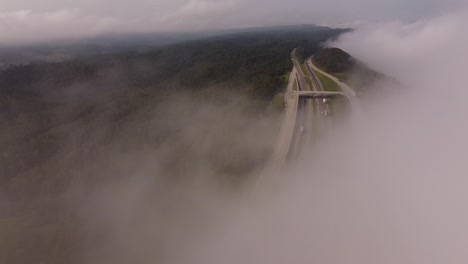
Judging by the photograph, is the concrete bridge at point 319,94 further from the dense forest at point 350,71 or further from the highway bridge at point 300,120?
the dense forest at point 350,71

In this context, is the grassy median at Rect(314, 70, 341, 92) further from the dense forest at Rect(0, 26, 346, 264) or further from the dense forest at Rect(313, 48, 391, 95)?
the dense forest at Rect(0, 26, 346, 264)

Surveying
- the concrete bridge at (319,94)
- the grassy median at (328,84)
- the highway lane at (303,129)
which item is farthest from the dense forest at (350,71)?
the highway lane at (303,129)

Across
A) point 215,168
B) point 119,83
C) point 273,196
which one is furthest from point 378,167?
point 119,83

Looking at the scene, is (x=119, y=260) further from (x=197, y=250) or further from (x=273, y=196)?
(x=273, y=196)

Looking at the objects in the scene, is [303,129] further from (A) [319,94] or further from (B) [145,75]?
(B) [145,75]

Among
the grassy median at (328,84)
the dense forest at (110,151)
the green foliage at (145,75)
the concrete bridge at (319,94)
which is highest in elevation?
the green foliage at (145,75)

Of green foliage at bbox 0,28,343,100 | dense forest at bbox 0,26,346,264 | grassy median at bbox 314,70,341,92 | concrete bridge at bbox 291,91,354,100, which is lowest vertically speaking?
dense forest at bbox 0,26,346,264

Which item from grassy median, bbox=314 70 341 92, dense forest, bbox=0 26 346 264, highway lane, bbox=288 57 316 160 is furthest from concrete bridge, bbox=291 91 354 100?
dense forest, bbox=0 26 346 264

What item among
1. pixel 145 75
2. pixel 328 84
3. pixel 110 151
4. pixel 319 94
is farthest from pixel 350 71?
pixel 145 75
